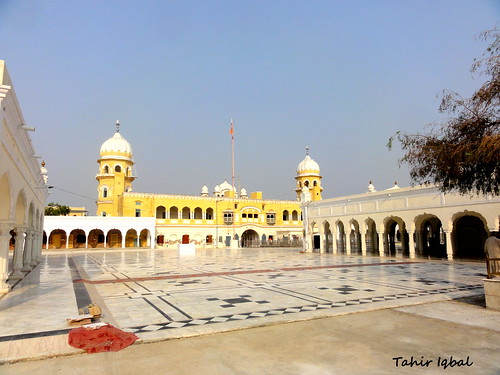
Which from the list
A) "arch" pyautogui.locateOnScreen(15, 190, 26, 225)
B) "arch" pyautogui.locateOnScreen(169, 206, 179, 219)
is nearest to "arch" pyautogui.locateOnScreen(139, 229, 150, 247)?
"arch" pyautogui.locateOnScreen(169, 206, 179, 219)

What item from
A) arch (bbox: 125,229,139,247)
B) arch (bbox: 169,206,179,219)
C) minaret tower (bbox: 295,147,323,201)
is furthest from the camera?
minaret tower (bbox: 295,147,323,201)

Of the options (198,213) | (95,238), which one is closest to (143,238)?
(95,238)

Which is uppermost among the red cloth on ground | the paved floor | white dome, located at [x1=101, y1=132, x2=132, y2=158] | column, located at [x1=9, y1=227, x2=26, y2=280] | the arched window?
white dome, located at [x1=101, y1=132, x2=132, y2=158]

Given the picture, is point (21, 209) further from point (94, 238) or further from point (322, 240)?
point (94, 238)

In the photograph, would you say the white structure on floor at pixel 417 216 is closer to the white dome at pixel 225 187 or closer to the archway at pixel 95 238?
the archway at pixel 95 238

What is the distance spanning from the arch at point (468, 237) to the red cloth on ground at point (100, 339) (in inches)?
848

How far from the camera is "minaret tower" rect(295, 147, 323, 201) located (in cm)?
5256

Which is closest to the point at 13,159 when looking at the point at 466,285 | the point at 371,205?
the point at 466,285

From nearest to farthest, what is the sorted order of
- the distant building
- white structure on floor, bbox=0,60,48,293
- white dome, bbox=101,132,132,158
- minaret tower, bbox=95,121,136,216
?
white structure on floor, bbox=0,60,48,293
the distant building
minaret tower, bbox=95,121,136,216
white dome, bbox=101,132,132,158

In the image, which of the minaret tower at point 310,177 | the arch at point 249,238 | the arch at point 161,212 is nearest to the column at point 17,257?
the arch at point 161,212

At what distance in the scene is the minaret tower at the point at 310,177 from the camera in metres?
52.6

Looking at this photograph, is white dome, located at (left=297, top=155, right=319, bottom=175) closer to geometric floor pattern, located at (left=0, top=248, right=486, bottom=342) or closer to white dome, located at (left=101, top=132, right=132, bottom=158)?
white dome, located at (left=101, top=132, right=132, bottom=158)

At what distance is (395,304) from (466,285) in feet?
12.6

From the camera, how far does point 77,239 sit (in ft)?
126
